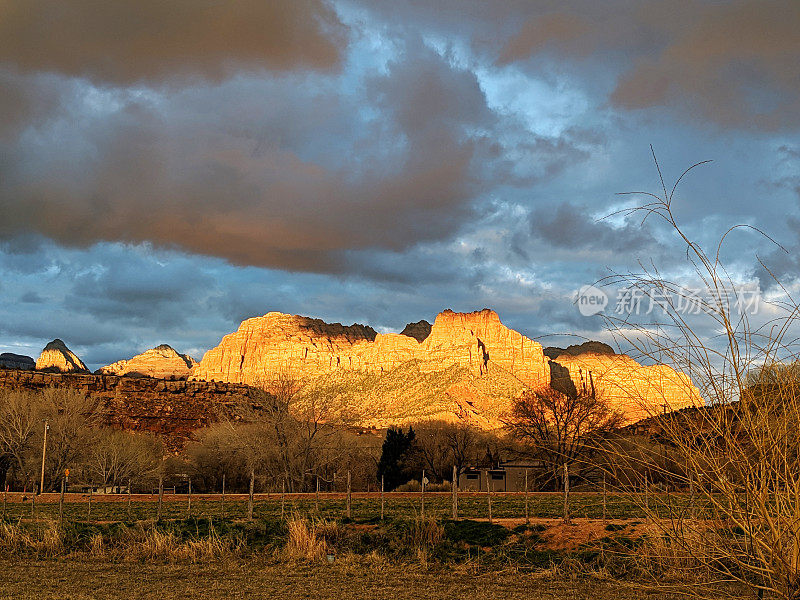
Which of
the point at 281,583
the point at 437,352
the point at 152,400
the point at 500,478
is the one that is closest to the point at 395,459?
the point at 500,478

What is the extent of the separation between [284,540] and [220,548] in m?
1.54

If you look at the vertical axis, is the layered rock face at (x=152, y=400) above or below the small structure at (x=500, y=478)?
above

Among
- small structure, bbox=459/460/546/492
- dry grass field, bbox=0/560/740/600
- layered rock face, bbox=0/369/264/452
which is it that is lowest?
small structure, bbox=459/460/546/492

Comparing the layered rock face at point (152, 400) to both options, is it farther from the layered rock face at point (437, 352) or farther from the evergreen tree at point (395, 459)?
the layered rock face at point (437, 352)

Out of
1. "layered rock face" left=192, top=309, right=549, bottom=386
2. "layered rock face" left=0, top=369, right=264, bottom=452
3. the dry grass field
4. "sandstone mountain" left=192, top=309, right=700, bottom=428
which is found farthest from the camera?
"layered rock face" left=192, top=309, right=549, bottom=386


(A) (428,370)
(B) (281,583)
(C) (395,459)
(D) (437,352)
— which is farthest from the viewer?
(D) (437,352)

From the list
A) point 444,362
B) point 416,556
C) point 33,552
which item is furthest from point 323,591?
point 444,362

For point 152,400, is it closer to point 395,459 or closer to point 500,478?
point 395,459

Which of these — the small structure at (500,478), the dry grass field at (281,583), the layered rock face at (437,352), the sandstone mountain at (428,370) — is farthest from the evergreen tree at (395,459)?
the layered rock face at (437,352)

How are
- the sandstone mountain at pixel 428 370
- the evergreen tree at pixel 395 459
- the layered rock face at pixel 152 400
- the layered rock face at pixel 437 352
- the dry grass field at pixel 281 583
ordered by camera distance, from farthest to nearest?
the layered rock face at pixel 437 352 < the sandstone mountain at pixel 428 370 < the layered rock face at pixel 152 400 < the evergreen tree at pixel 395 459 < the dry grass field at pixel 281 583

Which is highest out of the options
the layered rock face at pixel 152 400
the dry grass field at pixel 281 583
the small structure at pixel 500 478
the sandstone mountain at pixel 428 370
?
the sandstone mountain at pixel 428 370

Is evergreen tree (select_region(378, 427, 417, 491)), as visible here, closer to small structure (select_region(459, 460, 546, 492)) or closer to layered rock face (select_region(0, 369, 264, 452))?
small structure (select_region(459, 460, 546, 492))

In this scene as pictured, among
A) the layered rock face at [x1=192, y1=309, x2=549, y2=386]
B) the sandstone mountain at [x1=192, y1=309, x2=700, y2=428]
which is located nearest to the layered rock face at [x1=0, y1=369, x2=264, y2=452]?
the sandstone mountain at [x1=192, y1=309, x2=700, y2=428]

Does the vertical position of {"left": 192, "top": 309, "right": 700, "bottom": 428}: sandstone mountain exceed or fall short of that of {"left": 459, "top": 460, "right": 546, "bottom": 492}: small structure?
it exceeds it
